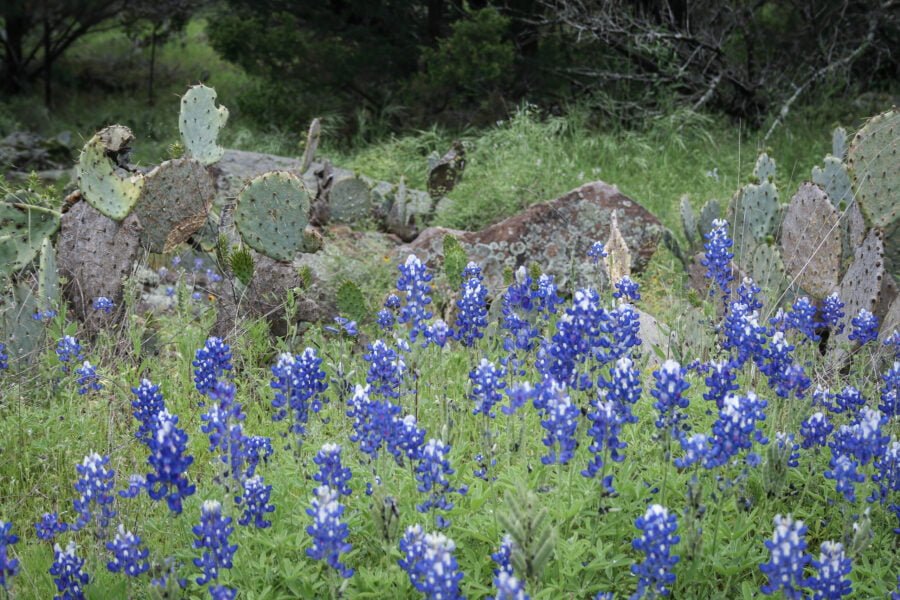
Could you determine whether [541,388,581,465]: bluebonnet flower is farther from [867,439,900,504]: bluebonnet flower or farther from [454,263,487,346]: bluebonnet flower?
[454,263,487,346]: bluebonnet flower

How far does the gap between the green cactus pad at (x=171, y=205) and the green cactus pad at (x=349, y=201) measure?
80.3 inches

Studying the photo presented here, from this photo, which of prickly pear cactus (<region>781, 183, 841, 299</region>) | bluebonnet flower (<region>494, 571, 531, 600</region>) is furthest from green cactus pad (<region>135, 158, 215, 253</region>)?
bluebonnet flower (<region>494, 571, 531, 600</region>)

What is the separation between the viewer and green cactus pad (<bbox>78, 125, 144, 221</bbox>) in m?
5.20

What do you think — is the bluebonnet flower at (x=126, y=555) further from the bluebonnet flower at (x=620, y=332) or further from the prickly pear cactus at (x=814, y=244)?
the prickly pear cactus at (x=814, y=244)

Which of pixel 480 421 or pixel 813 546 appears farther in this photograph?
pixel 480 421

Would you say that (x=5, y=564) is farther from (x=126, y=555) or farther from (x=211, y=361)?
(x=211, y=361)

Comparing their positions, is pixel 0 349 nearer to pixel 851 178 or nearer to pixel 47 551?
pixel 47 551

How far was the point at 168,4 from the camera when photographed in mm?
16250

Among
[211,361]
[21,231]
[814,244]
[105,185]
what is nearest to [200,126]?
[105,185]

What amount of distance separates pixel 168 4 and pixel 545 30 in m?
7.39

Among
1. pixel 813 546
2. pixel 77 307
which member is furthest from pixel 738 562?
pixel 77 307

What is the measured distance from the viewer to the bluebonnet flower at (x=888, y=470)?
2654mm

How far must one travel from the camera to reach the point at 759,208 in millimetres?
5539

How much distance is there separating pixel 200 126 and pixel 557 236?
2.57 meters
